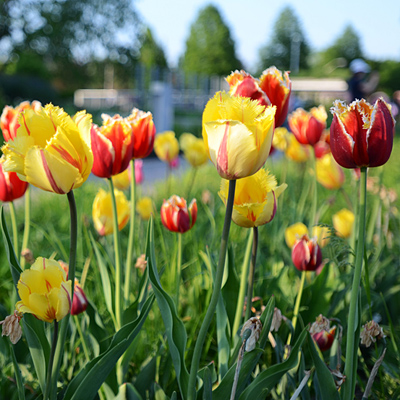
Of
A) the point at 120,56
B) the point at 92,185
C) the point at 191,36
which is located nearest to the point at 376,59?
the point at 191,36

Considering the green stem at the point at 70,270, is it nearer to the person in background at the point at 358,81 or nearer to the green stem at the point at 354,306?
the green stem at the point at 354,306

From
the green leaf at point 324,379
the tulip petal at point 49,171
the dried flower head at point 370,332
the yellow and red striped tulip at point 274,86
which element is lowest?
the green leaf at point 324,379

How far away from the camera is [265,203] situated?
0.81m

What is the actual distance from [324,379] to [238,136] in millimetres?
474

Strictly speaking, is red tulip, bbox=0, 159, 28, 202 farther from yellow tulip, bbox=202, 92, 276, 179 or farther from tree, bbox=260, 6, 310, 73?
tree, bbox=260, 6, 310, 73

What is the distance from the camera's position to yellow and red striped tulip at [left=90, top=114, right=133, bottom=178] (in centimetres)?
91

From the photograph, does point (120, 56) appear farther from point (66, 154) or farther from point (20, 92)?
point (66, 154)

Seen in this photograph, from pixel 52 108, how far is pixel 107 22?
23.1m

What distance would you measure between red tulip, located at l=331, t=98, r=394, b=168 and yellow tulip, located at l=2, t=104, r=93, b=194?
0.41m

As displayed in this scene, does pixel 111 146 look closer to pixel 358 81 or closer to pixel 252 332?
pixel 252 332

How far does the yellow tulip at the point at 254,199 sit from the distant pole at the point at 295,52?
5195cm

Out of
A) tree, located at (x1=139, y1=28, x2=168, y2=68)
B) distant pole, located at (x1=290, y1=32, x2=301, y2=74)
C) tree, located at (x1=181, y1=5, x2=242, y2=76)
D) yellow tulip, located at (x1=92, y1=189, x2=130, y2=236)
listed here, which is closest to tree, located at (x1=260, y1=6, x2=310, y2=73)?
distant pole, located at (x1=290, y1=32, x2=301, y2=74)

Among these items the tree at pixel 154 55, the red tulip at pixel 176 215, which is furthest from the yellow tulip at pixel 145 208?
the tree at pixel 154 55

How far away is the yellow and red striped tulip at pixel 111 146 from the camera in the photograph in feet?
2.97
